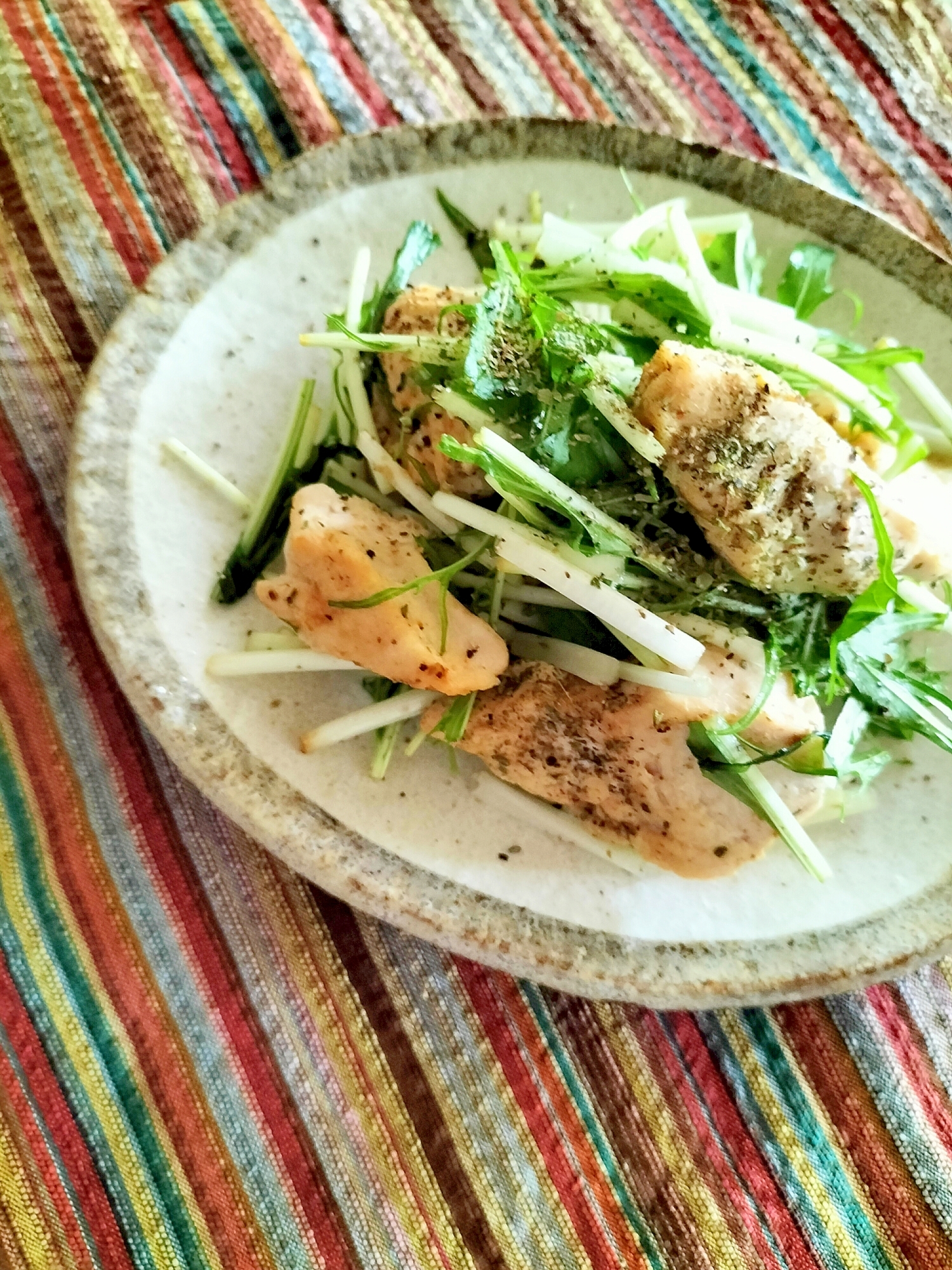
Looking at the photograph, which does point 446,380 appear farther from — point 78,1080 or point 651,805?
point 78,1080

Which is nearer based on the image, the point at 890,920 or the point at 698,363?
the point at 698,363

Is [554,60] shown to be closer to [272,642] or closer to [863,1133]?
[272,642]

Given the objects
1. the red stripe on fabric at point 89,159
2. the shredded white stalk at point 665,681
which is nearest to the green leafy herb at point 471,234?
the red stripe on fabric at point 89,159

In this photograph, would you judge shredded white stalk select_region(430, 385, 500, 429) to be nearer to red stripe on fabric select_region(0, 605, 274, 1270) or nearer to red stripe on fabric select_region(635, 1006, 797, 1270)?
red stripe on fabric select_region(0, 605, 274, 1270)

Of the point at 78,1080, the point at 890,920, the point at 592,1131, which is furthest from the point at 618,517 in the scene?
the point at 78,1080

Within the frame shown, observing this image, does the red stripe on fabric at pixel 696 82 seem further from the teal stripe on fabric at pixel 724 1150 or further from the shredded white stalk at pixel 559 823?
the teal stripe on fabric at pixel 724 1150

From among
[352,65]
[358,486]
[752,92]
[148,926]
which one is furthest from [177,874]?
[752,92]

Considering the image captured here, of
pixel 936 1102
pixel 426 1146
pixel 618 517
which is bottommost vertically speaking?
pixel 426 1146

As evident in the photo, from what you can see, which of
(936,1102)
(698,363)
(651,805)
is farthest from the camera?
(936,1102)
